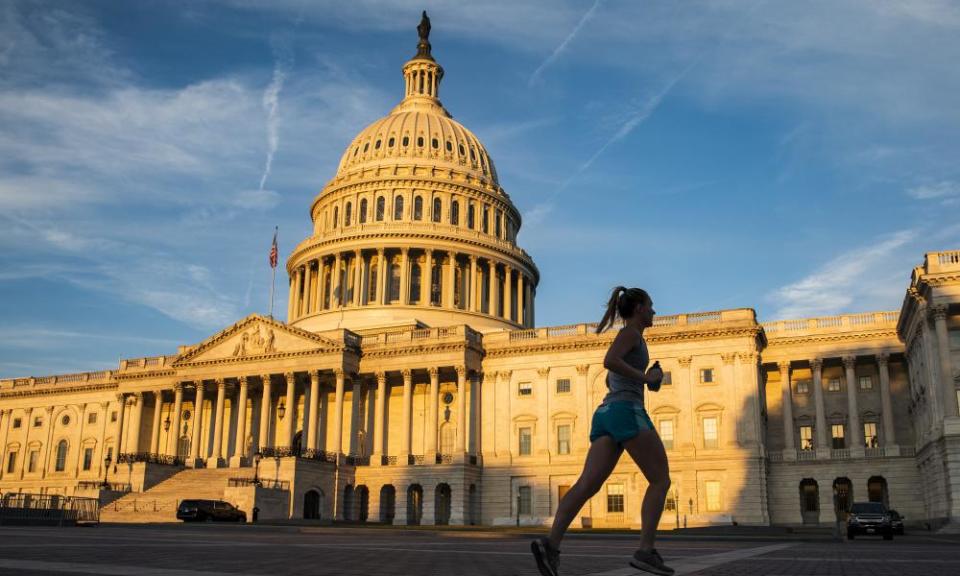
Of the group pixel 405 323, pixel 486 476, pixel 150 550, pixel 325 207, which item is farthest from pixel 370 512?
pixel 150 550

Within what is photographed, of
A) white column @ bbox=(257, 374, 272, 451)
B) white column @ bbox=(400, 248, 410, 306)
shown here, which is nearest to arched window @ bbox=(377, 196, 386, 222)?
white column @ bbox=(400, 248, 410, 306)

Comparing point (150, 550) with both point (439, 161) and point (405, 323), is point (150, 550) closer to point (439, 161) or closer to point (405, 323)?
point (405, 323)

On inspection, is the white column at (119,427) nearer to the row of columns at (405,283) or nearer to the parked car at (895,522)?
the row of columns at (405,283)

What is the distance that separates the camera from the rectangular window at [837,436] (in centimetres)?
7081

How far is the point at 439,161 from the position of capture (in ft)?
353

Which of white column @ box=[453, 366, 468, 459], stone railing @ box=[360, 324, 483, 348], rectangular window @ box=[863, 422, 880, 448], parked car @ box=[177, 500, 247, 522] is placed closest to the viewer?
parked car @ box=[177, 500, 247, 522]

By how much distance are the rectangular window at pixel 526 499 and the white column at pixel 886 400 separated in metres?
27.3

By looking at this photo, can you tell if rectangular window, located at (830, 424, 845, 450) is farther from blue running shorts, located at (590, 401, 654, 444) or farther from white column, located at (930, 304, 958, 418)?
blue running shorts, located at (590, 401, 654, 444)

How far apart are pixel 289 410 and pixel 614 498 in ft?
91.0

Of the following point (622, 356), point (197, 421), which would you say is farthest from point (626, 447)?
point (197, 421)

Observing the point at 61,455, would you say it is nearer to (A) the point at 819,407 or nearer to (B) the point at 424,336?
(B) the point at 424,336

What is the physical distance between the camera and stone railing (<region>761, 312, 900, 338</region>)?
70125 millimetres

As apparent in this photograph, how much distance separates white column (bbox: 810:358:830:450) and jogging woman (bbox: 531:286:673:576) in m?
65.6

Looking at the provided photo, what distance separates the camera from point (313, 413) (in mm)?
75625
